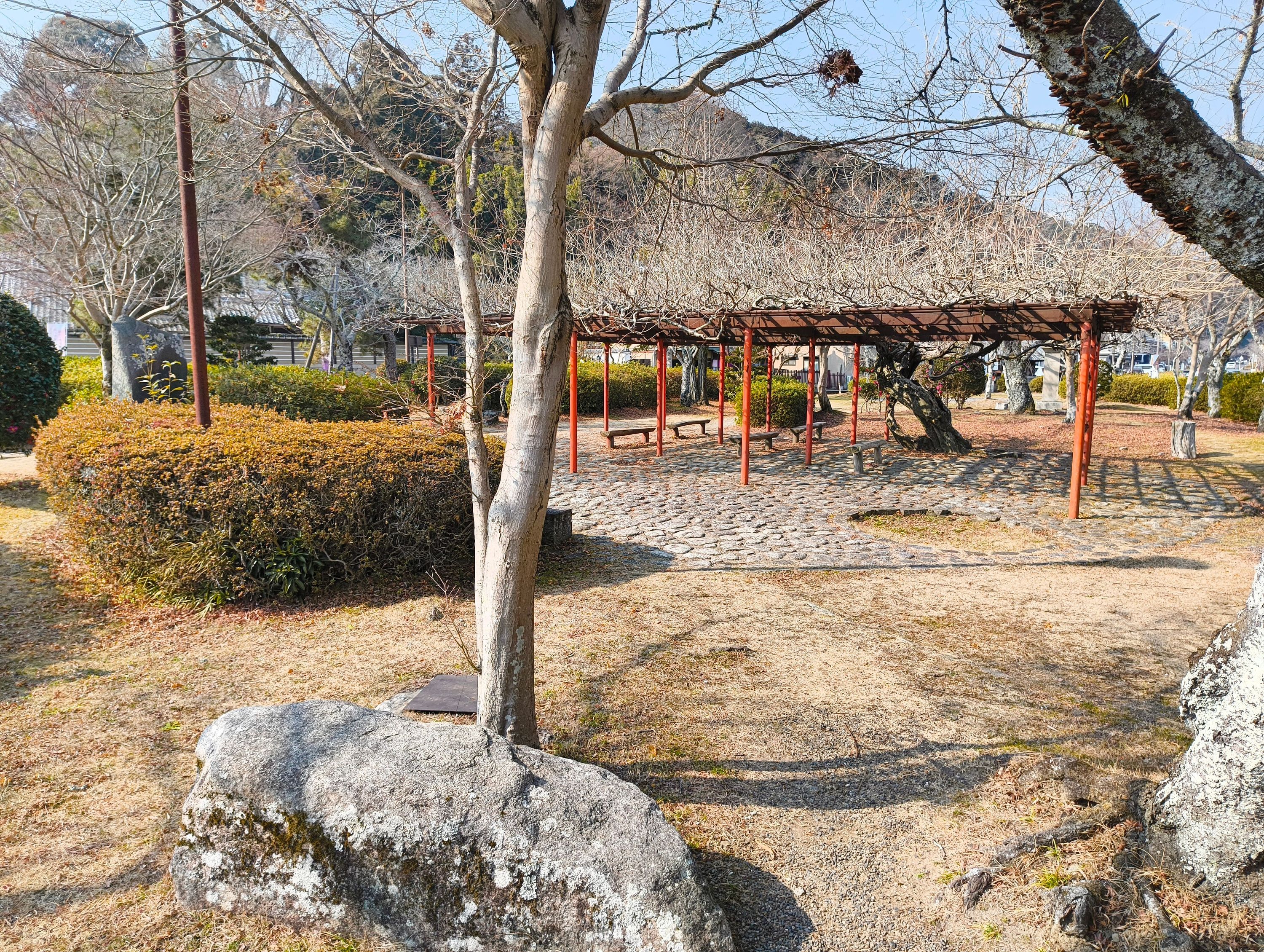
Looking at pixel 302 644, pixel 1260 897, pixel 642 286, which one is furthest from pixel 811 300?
pixel 1260 897

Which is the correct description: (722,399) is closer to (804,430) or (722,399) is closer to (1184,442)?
(804,430)

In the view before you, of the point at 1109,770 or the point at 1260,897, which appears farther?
the point at 1109,770

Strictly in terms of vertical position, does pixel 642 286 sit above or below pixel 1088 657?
→ above

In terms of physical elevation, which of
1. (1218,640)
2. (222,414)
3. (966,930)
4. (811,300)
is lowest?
(966,930)

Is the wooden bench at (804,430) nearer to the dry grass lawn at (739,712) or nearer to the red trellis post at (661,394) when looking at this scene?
the red trellis post at (661,394)

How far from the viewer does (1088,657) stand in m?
5.63

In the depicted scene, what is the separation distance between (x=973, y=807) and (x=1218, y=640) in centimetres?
122

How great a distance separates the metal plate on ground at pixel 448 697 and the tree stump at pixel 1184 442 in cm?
1627

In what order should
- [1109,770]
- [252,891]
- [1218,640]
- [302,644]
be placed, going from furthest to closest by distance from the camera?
[302,644]
[1109,770]
[1218,640]
[252,891]

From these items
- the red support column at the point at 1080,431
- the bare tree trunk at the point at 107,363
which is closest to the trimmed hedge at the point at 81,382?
the bare tree trunk at the point at 107,363

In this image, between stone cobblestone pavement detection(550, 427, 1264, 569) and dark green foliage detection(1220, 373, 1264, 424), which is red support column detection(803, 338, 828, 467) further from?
dark green foliage detection(1220, 373, 1264, 424)

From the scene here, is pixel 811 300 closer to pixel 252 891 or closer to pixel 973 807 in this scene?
pixel 973 807

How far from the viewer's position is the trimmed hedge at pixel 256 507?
6133mm

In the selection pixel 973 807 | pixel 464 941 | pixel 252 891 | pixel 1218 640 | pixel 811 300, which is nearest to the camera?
pixel 464 941
